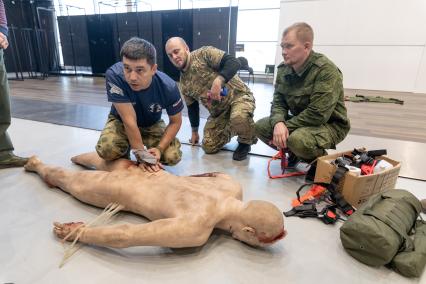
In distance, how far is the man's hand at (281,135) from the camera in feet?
6.00

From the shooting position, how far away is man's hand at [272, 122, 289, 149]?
1828 millimetres

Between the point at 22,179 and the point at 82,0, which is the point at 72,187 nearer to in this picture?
the point at 22,179

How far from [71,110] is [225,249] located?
11.3 ft

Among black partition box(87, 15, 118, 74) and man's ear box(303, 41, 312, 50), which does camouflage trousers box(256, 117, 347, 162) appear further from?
black partition box(87, 15, 118, 74)

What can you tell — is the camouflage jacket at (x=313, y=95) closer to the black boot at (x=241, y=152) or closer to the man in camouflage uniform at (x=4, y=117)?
the black boot at (x=241, y=152)

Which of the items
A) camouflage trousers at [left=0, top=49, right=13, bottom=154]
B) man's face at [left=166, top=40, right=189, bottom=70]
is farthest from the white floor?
man's face at [left=166, top=40, right=189, bottom=70]

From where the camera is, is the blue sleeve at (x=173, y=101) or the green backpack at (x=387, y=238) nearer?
the green backpack at (x=387, y=238)

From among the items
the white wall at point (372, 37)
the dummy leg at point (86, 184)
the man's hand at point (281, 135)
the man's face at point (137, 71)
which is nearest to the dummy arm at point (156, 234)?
the dummy leg at point (86, 184)

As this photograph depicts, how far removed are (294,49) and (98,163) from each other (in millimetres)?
1502

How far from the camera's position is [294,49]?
1795 millimetres

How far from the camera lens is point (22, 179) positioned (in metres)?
1.79

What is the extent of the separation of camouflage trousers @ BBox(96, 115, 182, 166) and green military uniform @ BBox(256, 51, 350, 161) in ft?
2.45

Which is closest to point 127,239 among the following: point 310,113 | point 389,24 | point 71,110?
point 310,113

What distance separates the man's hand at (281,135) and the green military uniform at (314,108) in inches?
1.3
